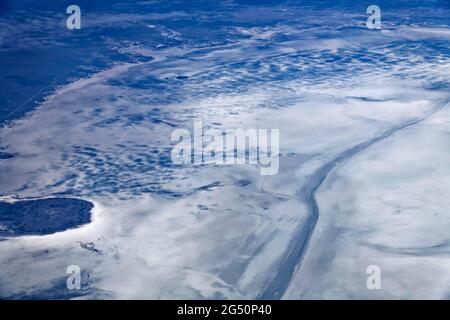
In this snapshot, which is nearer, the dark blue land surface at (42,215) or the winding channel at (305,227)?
the winding channel at (305,227)

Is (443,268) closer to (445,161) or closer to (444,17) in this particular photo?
(445,161)

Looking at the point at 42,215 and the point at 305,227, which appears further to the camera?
the point at 42,215

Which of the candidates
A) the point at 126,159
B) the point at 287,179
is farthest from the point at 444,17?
the point at 126,159

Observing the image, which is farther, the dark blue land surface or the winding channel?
the dark blue land surface

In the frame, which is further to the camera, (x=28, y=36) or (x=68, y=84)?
(x=28, y=36)
